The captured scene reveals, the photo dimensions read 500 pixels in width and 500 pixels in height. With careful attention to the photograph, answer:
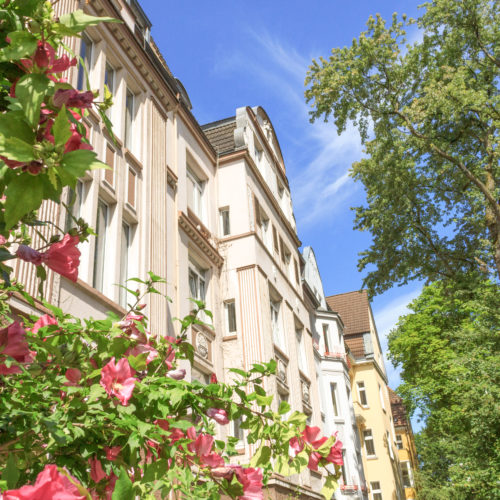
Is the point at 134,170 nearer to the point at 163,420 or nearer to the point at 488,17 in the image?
the point at 163,420

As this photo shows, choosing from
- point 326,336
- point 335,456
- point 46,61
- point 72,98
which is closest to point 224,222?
point 335,456

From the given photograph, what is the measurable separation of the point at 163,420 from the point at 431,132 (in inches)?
717

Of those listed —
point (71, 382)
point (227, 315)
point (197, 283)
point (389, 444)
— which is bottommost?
point (71, 382)

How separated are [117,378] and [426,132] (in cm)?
1844

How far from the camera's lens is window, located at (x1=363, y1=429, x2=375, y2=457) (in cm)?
3679

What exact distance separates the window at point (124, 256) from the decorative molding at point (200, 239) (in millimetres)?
2597

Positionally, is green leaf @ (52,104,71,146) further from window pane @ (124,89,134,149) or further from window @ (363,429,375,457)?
window @ (363,429,375,457)

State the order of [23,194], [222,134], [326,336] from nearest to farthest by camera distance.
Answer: [23,194] → [222,134] → [326,336]

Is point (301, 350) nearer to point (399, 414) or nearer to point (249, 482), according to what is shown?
point (249, 482)

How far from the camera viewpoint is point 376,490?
36250mm

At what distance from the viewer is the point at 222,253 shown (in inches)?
659

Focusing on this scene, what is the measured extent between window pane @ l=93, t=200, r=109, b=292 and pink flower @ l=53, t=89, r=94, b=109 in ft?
26.1

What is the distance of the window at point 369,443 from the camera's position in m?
36.8

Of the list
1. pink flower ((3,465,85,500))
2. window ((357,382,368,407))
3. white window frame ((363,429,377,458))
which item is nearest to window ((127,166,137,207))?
pink flower ((3,465,85,500))
